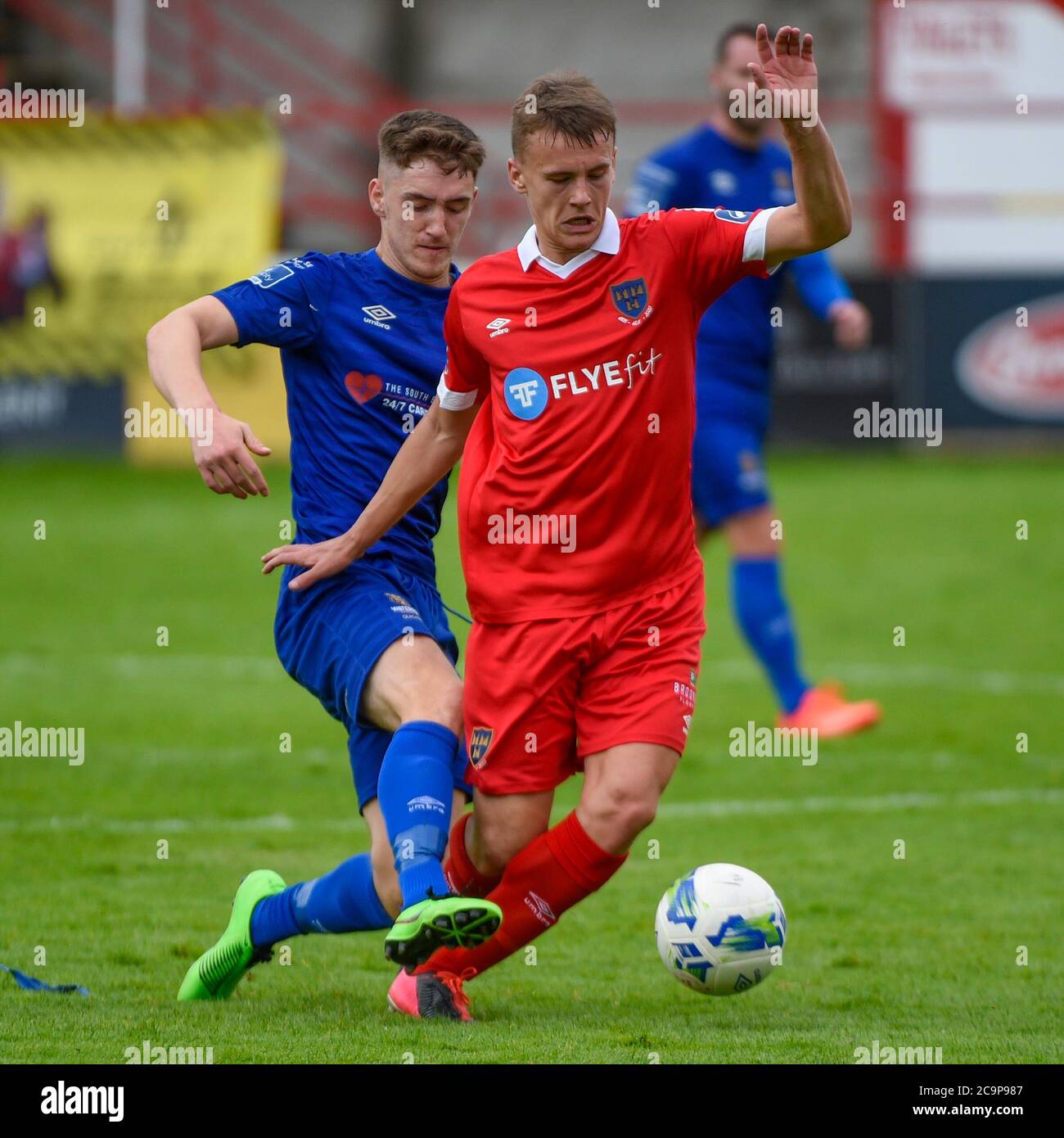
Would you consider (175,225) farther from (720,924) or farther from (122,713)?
(720,924)

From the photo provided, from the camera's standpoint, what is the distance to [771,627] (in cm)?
864

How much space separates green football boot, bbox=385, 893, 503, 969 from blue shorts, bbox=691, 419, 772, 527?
4.67 meters

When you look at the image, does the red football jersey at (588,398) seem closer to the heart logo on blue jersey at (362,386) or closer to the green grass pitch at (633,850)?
the green grass pitch at (633,850)

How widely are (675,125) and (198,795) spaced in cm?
1995

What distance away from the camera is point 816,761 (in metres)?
8.27

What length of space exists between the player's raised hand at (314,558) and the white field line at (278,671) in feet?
18.8

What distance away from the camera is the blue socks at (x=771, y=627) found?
28.3 feet

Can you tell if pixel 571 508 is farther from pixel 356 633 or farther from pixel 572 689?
pixel 356 633

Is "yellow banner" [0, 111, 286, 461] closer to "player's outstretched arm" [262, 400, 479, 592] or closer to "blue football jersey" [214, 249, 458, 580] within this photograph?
"blue football jersey" [214, 249, 458, 580]

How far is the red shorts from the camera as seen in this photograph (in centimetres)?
454

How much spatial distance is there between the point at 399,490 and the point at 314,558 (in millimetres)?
269
